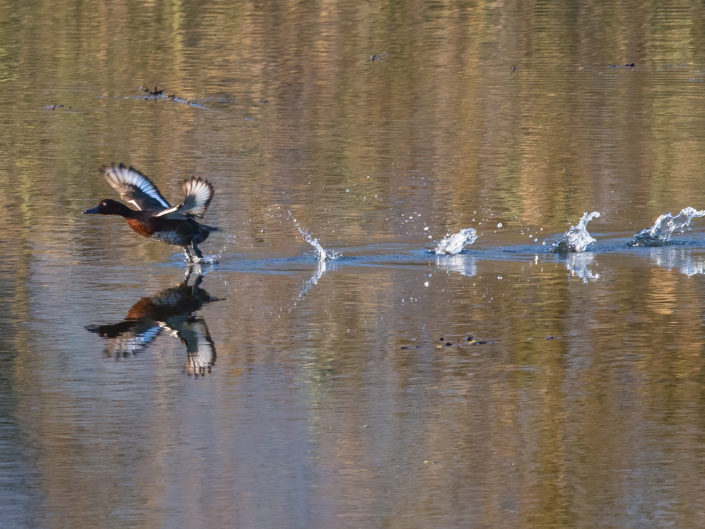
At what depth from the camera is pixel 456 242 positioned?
1157 centimetres

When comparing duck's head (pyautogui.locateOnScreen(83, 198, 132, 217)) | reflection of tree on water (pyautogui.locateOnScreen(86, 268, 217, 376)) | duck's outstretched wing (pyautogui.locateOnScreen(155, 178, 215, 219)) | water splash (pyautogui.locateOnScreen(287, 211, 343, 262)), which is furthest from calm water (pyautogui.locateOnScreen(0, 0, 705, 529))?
duck's outstretched wing (pyautogui.locateOnScreen(155, 178, 215, 219))

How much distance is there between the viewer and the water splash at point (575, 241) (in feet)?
37.9

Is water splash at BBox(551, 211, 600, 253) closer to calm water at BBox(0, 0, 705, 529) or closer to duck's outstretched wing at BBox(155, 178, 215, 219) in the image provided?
calm water at BBox(0, 0, 705, 529)

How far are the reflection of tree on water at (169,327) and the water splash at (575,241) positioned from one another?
265 centimetres

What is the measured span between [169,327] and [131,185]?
2.76 meters

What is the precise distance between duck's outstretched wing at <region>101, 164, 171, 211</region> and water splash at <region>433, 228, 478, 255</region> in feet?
6.35

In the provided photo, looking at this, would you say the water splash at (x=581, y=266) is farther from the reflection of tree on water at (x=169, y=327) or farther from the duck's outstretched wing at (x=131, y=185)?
the duck's outstretched wing at (x=131, y=185)

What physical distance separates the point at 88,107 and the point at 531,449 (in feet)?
45.3

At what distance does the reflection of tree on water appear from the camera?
8.58m

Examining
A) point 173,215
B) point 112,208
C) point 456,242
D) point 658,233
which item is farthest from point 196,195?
point 658,233

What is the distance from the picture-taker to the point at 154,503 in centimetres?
610

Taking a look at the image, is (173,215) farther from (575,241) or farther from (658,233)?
(658,233)

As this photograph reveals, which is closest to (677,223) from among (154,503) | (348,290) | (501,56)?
(348,290)

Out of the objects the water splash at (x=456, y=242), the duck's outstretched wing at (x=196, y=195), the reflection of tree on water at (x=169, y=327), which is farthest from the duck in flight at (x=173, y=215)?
the water splash at (x=456, y=242)
